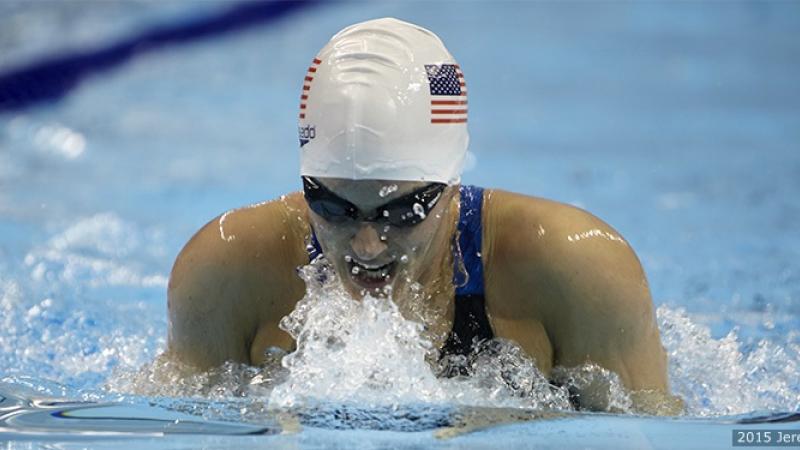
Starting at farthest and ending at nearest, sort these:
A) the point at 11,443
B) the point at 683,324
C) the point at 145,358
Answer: the point at 145,358, the point at 683,324, the point at 11,443

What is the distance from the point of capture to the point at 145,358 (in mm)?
3615

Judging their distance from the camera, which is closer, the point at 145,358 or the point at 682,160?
the point at 145,358

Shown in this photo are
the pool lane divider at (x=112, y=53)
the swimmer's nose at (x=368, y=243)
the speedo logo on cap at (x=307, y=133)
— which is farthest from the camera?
the pool lane divider at (x=112, y=53)

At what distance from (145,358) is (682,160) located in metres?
3.40

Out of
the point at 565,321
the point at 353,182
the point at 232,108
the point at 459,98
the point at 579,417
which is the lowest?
the point at 579,417

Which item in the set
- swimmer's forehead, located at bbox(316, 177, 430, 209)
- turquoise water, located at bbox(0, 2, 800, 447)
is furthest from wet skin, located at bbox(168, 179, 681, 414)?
turquoise water, located at bbox(0, 2, 800, 447)

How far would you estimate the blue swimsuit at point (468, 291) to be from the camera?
2.47m

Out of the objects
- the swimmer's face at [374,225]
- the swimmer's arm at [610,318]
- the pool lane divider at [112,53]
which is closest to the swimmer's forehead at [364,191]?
the swimmer's face at [374,225]

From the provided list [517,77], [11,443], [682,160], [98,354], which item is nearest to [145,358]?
[98,354]

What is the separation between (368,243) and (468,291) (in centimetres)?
37

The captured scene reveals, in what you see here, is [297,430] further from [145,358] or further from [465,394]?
[145,358]

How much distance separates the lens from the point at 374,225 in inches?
86.2

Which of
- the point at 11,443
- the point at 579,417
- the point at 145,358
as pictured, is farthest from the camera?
the point at 145,358

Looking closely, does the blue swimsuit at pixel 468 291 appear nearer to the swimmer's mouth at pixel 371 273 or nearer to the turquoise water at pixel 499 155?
the swimmer's mouth at pixel 371 273
